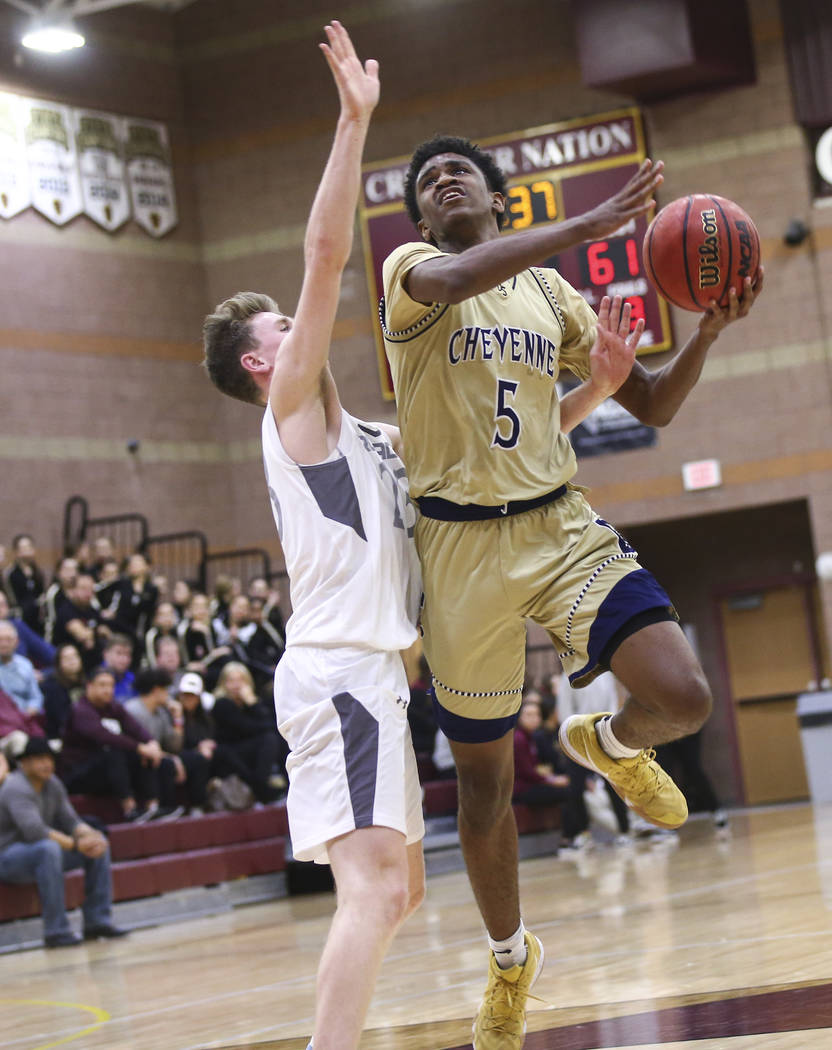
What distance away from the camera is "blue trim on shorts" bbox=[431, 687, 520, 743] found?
3947 mm

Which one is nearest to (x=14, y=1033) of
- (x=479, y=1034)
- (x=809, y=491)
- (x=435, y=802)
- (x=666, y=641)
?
(x=479, y=1034)

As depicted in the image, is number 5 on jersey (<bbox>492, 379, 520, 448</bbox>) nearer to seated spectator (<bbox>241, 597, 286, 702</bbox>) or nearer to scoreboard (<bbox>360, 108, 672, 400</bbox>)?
seated spectator (<bbox>241, 597, 286, 702</bbox>)

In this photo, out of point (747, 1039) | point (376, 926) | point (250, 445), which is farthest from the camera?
point (250, 445)

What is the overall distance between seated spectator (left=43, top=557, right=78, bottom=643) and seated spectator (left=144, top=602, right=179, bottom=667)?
83 cm

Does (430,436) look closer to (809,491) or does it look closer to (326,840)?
(326,840)

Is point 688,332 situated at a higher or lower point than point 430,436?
higher

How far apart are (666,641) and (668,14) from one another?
13.0 meters

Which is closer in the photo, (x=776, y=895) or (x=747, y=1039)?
(x=747, y=1039)

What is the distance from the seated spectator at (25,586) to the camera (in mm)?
12977

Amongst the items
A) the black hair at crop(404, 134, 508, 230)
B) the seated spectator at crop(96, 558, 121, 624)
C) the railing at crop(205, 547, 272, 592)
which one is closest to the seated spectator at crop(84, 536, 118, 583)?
the seated spectator at crop(96, 558, 121, 624)

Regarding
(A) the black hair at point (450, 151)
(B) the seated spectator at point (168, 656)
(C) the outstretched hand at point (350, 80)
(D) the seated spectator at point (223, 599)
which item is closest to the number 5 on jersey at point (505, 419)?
(A) the black hair at point (450, 151)

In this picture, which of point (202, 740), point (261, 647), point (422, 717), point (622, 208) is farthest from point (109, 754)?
point (622, 208)

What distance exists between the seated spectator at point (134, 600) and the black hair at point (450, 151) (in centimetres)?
944

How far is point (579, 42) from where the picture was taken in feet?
51.3
